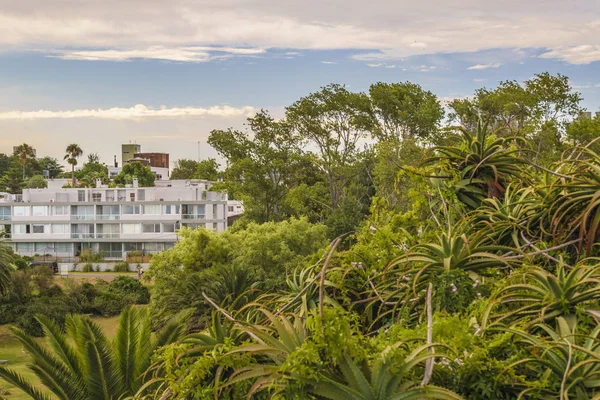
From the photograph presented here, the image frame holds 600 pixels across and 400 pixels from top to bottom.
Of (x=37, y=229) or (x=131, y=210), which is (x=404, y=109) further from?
(x=37, y=229)

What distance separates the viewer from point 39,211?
6181 centimetres

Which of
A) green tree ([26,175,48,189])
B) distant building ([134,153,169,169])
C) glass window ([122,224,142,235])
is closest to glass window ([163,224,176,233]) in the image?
glass window ([122,224,142,235])

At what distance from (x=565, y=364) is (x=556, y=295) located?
794 millimetres

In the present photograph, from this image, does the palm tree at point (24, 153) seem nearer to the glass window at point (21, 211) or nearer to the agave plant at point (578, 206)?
the glass window at point (21, 211)

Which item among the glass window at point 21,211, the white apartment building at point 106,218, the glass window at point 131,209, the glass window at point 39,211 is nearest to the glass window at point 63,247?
the white apartment building at point 106,218

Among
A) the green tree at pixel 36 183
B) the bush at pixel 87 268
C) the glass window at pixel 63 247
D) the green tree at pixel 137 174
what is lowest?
the bush at pixel 87 268

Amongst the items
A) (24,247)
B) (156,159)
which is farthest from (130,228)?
(156,159)

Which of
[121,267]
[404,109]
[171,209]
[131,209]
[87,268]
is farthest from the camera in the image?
[131,209]

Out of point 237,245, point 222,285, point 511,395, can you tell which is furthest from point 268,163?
point 511,395

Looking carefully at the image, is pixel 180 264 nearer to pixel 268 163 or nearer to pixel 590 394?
pixel 268 163

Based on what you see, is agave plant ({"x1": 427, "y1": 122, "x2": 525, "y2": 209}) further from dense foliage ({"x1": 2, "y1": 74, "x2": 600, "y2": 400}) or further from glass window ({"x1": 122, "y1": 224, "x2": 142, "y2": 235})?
glass window ({"x1": 122, "y1": 224, "x2": 142, "y2": 235})

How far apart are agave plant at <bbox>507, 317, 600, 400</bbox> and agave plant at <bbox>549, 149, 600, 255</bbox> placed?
67.3 inches

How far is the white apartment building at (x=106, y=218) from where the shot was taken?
195ft

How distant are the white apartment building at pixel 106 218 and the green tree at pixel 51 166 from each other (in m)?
53.4
